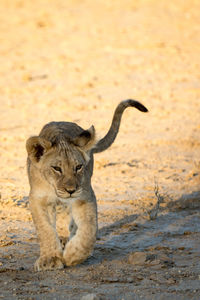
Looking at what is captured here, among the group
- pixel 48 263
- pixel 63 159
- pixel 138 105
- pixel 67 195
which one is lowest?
pixel 48 263

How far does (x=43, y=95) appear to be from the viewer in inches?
495

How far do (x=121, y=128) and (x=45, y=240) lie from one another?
18.3ft

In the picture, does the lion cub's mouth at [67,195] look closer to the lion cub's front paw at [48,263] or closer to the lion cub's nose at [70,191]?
the lion cub's nose at [70,191]

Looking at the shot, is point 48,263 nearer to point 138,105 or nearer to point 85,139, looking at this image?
point 85,139

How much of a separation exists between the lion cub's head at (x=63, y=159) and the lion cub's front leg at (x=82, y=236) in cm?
21

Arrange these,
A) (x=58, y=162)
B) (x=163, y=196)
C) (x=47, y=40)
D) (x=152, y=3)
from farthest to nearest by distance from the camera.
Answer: (x=152, y=3) < (x=47, y=40) < (x=163, y=196) < (x=58, y=162)

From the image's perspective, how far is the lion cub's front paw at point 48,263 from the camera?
5.44 metres

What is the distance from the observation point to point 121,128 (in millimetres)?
10914

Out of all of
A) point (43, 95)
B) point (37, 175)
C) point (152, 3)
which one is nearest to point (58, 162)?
point (37, 175)

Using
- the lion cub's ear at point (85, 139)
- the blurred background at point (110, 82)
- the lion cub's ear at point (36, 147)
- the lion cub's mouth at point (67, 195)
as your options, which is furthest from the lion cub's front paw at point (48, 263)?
the blurred background at point (110, 82)

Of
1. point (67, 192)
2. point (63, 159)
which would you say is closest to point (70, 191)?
point (67, 192)

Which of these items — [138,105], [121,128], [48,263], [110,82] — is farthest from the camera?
[110,82]

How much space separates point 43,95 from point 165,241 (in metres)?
6.72

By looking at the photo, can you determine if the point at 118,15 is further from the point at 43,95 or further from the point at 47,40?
the point at 43,95
